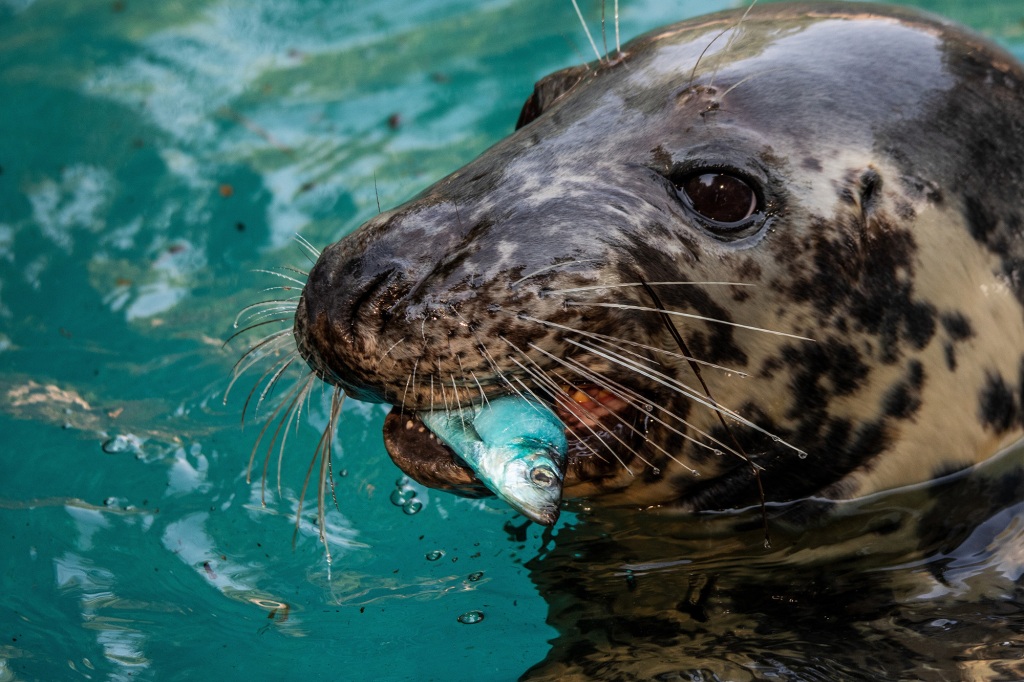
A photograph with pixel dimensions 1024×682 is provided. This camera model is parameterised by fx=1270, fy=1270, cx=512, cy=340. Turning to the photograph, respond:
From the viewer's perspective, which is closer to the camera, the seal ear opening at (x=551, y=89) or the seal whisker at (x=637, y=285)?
the seal whisker at (x=637, y=285)

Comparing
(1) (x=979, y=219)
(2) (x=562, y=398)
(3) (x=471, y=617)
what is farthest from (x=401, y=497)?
(1) (x=979, y=219)

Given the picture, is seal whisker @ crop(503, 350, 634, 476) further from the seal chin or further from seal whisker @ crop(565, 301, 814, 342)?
the seal chin

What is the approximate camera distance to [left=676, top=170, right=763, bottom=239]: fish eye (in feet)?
10.2

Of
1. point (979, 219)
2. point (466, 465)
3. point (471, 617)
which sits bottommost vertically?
point (471, 617)

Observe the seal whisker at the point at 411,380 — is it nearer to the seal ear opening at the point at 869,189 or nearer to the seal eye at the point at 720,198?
the seal eye at the point at 720,198

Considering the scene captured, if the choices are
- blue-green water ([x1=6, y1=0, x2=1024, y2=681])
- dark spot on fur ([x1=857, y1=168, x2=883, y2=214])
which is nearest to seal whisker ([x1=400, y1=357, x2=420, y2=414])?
blue-green water ([x1=6, y1=0, x2=1024, y2=681])

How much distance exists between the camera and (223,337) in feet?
18.0

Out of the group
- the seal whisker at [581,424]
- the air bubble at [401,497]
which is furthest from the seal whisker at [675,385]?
the air bubble at [401,497]

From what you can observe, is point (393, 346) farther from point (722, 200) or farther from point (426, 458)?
point (722, 200)

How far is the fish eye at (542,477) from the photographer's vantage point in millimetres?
2982

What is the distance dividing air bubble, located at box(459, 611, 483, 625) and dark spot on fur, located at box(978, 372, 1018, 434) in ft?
5.14

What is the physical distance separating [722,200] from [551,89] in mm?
864

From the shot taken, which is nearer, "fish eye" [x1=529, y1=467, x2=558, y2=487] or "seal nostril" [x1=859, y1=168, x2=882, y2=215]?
"fish eye" [x1=529, y1=467, x2=558, y2=487]

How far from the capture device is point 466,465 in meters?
3.18
